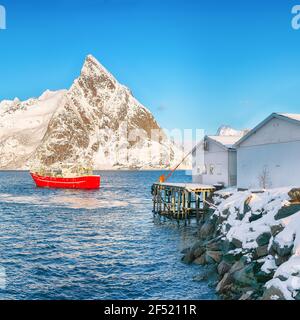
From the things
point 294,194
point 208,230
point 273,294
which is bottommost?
point 208,230

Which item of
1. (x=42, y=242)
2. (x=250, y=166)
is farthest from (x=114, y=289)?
(x=250, y=166)

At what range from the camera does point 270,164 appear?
2841cm

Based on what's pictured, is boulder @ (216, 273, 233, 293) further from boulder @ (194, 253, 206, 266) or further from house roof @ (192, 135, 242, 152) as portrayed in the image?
house roof @ (192, 135, 242, 152)

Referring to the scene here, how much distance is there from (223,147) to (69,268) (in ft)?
69.2

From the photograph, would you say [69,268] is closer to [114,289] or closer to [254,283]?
[114,289]

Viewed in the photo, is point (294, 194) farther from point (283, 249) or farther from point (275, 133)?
point (275, 133)

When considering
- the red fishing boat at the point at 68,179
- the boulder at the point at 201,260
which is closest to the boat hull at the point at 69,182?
the red fishing boat at the point at 68,179

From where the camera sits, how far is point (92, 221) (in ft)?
135

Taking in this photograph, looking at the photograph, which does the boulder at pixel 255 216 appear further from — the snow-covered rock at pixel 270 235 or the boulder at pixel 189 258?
the boulder at pixel 189 258

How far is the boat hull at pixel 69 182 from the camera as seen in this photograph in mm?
94250

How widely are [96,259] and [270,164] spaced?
14.9m

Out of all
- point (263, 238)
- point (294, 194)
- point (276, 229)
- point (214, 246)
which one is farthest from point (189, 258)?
point (276, 229)

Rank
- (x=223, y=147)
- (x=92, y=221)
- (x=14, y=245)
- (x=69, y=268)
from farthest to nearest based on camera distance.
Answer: (x=92, y=221), (x=223, y=147), (x=14, y=245), (x=69, y=268)

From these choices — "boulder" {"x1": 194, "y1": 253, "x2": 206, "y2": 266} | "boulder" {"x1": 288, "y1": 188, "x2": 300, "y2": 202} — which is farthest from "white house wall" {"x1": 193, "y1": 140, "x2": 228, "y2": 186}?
"boulder" {"x1": 288, "y1": 188, "x2": 300, "y2": 202}
